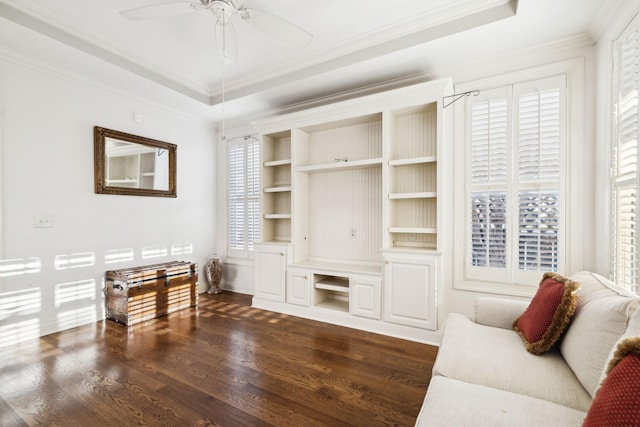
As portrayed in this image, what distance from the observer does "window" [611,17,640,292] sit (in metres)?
1.86

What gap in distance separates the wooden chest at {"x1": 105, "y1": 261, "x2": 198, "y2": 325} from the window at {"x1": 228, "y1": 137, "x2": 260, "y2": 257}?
0.96 metres

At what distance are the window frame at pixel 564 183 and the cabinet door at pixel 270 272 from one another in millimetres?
1941

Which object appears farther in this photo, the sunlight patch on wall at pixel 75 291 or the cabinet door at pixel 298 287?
the cabinet door at pixel 298 287

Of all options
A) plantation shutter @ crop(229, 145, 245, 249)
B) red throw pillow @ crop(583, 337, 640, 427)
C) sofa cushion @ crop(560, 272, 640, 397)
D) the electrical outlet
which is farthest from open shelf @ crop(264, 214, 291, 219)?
red throw pillow @ crop(583, 337, 640, 427)

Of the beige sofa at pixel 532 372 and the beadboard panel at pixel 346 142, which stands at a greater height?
the beadboard panel at pixel 346 142

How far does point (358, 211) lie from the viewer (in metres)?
3.63

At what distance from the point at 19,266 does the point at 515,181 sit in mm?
4660

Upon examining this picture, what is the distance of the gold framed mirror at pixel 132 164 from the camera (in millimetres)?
3402

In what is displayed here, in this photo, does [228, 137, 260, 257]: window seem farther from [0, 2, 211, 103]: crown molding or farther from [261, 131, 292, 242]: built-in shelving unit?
[0, 2, 211, 103]: crown molding

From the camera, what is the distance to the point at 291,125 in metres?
3.71

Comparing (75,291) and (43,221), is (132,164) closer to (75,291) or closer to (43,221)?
(43,221)

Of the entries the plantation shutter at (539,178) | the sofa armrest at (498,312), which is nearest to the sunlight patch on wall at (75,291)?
the sofa armrest at (498,312)

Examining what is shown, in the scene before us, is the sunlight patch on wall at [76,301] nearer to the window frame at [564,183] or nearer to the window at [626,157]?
the window frame at [564,183]

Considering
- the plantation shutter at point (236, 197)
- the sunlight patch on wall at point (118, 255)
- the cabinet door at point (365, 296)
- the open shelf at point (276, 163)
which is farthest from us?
the plantation shutter at point (236, 197)
